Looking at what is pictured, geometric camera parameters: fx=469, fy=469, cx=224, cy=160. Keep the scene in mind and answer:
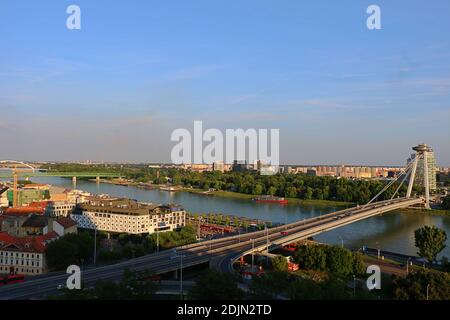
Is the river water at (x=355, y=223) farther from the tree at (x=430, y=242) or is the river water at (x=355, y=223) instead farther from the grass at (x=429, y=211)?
the tree at (x=430, y=242)

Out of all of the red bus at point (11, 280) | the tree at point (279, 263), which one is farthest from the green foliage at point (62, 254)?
the tree at point (279, 263)

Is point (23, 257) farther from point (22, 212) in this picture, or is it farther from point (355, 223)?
point (355, 223)

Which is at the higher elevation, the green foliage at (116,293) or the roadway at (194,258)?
the green foliage at (116,293)

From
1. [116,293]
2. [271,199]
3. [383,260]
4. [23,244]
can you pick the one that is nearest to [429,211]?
[271,199]

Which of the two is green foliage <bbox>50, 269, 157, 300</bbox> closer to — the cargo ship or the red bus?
the red bus

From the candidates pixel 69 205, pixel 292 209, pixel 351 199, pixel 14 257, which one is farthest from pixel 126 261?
pixel 351 199
